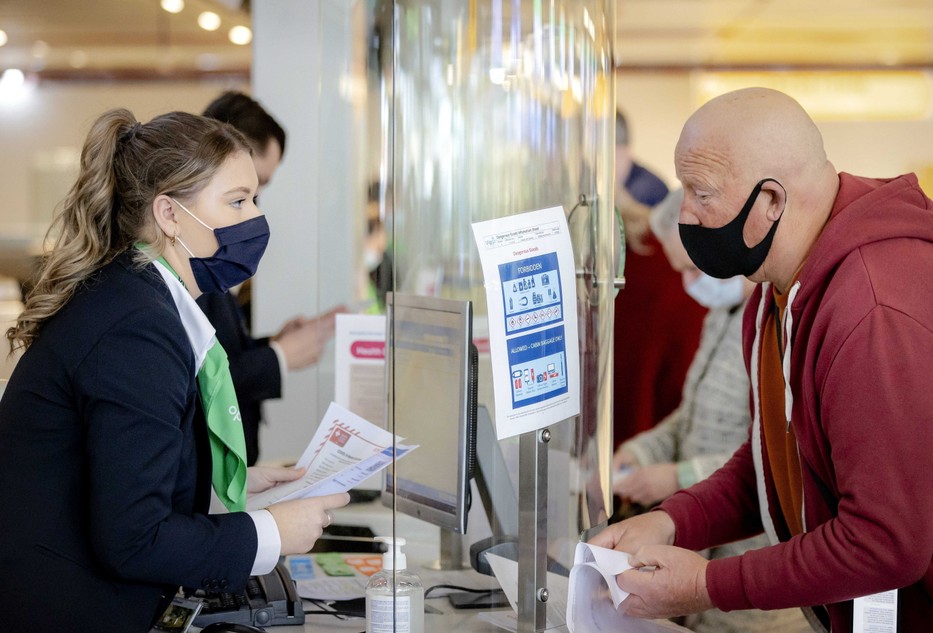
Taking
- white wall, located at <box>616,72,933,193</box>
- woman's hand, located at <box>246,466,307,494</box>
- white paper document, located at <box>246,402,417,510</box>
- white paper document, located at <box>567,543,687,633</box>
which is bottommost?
white paper document, located at <box>567,543,687,633</box>

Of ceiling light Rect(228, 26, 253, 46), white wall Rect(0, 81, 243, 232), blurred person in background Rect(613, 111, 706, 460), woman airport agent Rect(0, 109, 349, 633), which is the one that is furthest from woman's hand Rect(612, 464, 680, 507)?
white wall Rect(0, 81, 243, 232)

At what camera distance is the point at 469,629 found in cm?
154

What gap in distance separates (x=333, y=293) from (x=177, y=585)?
2962 millimetres

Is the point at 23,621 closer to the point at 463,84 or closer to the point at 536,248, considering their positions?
the point at 536,248

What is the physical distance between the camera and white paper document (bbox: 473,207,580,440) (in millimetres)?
1417

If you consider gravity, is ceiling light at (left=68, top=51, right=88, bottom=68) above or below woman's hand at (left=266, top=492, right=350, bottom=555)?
above

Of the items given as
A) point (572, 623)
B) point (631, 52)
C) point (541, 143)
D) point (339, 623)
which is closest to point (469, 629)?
point (572, 623)

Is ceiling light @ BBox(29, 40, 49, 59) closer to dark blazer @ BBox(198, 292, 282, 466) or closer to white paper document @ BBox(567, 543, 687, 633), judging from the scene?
dark blazer @ BBox(198, 292, 282, 466)

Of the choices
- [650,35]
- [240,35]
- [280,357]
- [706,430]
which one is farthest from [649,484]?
[650,35]

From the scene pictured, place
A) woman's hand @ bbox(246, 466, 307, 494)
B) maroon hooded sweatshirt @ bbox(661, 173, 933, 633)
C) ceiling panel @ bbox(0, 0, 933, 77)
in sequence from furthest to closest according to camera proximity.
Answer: ceiling panel @ bbox(0, 0, 933, 77)
woman's hand @ bbox(246, 466, 307, 494)
maroon hooded sweatshirt @ bbox(661, 173, 933, 633)

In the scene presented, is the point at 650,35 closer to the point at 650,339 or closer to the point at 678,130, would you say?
the point at 678,130

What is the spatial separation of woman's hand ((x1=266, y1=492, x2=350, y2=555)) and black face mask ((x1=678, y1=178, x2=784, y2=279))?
683 mm

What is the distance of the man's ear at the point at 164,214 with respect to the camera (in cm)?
153

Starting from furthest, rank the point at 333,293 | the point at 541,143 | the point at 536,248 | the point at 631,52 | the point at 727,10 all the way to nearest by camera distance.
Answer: the point at 631,52 < the point at 727,10 < the point at 333,293 < the point at 541,143 < the point at 536,248
